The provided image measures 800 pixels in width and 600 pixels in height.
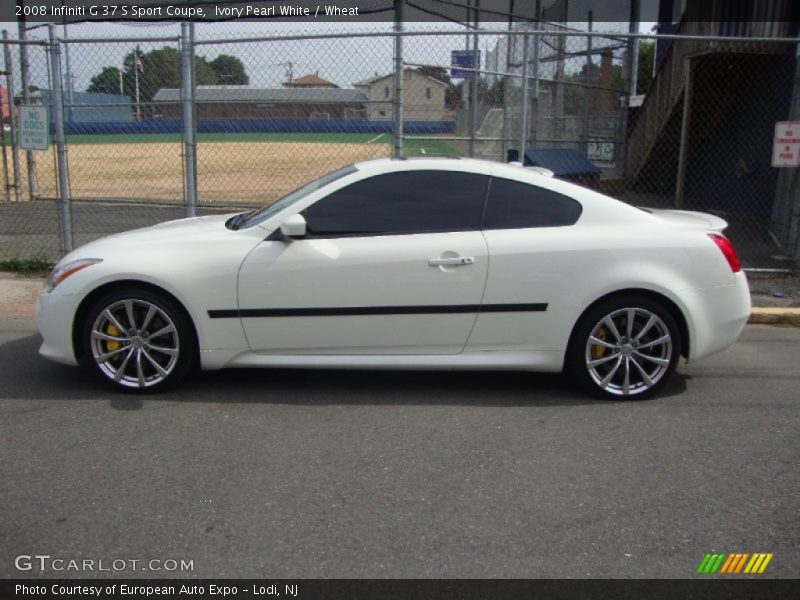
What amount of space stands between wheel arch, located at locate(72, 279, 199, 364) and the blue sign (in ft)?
19.3

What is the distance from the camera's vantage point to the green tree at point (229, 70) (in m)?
9.05

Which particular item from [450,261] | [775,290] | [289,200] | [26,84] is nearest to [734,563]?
[450,261]

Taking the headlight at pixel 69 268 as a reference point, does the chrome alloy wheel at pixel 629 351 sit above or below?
below

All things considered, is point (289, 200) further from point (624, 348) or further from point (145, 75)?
point (145, 75)

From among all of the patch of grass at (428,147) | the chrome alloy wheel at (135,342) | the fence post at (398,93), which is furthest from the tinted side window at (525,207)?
the patch of grass at (428,147)

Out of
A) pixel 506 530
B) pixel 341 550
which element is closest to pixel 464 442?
pixel 506 530

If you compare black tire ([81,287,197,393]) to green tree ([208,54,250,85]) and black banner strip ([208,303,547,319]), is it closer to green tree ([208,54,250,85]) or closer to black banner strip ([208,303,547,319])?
black banner strip ([208,303,547,319])

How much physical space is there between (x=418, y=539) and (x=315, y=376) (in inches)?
93.4

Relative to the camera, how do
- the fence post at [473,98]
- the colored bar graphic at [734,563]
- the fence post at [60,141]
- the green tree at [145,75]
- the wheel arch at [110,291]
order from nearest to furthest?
the colored bar graphic at [734,563]
the wheel arch at [110,291]
the fence post at [60,141]
the green tree at [145,75]
the fence post at [473,98]

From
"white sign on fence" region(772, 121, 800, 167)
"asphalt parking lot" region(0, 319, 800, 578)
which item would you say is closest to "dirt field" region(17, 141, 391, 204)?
"white sign on fence" region(772, 121, 800, 167)

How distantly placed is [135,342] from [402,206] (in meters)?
1.92

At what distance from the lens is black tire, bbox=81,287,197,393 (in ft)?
16.2

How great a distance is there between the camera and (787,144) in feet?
26.1

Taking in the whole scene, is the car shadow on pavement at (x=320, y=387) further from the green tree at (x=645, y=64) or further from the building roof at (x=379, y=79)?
the green tree at (x=645, y=64)
